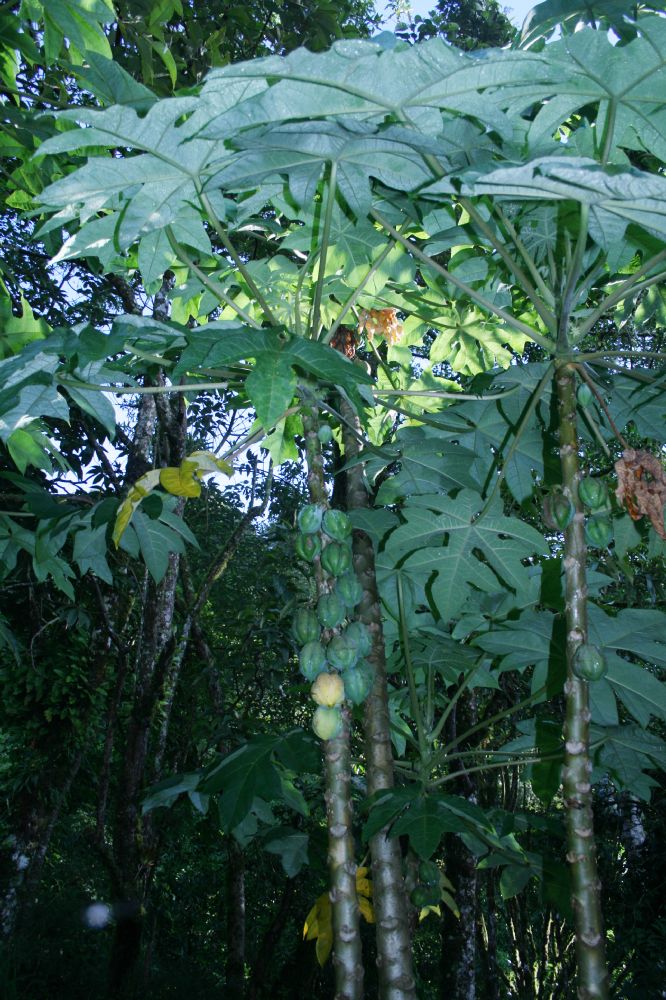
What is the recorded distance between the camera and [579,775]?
90 cm

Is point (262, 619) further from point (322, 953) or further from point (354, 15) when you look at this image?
point (354, 15)

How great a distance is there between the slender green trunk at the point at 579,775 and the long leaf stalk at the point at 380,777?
0.80 feet

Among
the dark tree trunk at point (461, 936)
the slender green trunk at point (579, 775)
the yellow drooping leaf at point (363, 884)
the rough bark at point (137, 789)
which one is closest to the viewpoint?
the slender green trunk at point (579, 775)

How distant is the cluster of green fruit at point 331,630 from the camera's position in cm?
100

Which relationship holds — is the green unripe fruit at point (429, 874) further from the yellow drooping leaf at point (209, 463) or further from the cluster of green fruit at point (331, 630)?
the yellow drooping leaf at point (209, 463)

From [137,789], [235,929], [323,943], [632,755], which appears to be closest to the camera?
[632,755]

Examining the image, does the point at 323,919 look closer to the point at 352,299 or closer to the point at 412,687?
the point at 412,687

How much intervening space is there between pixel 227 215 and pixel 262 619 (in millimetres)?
3796

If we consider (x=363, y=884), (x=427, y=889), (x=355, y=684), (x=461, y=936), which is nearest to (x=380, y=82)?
(x=355, y=684)

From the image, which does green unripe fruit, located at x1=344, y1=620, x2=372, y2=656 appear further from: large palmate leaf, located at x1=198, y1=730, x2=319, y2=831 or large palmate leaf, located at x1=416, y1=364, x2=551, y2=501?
large palmate leaf, located at x1=416, y1=364, x2=551, y2=501

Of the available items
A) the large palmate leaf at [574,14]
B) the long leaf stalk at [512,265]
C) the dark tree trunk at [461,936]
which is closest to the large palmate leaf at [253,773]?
the long leaf stalk at [512,265]

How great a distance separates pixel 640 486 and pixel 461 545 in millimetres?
399

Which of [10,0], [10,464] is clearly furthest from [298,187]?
[10,464]

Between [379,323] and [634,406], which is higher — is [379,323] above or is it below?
above
